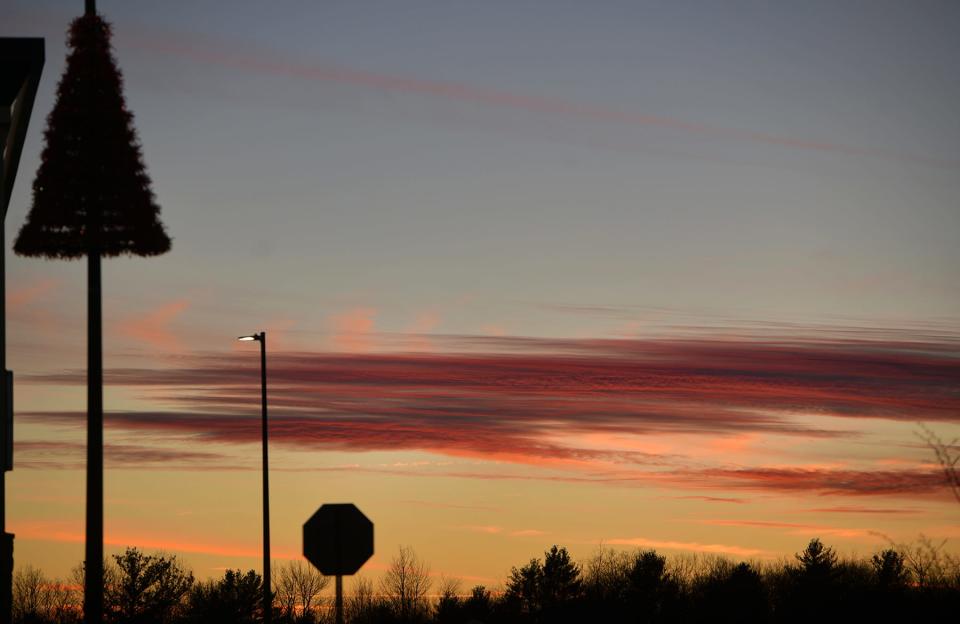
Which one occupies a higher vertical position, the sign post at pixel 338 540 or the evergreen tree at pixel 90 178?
the evergreen tree at pixel 90 178

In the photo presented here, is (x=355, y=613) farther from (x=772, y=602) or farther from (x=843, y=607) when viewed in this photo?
(x=843, y=607)

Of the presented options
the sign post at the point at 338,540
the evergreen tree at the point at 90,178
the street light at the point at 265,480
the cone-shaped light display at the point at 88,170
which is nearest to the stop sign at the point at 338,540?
the sign post at the point at 338,540

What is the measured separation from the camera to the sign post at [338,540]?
17.1 m

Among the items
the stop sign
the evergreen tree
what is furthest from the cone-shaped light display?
the stop sign

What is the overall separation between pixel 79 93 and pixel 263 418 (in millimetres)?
15509

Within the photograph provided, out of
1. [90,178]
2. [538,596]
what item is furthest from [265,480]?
[538,596]

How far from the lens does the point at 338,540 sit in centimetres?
1714

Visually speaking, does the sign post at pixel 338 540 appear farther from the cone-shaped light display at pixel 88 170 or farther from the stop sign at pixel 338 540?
the cone-shaped light display at pixel 88 170

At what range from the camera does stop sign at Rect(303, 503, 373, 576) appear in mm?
17094

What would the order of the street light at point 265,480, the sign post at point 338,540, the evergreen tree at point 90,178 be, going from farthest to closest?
the street light at point 265,480, the evergreen tree at point 90,178, the sign post at point 338,540

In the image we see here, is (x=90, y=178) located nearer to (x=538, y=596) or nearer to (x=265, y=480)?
(x=265, y=480)

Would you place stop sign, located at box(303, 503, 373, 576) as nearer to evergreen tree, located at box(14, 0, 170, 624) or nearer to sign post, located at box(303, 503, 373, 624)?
sign post, located at box(303, 503, 373, 624)

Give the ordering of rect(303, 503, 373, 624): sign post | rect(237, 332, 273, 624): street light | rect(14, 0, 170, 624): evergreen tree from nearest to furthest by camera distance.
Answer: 1. rect(303, 503, 373, 624): sign post
2. rect(14, 0, 170, 624): evergreen tree
3. rect(237, 332, 273, 624): street light

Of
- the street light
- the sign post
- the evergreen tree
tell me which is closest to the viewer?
the sign post
